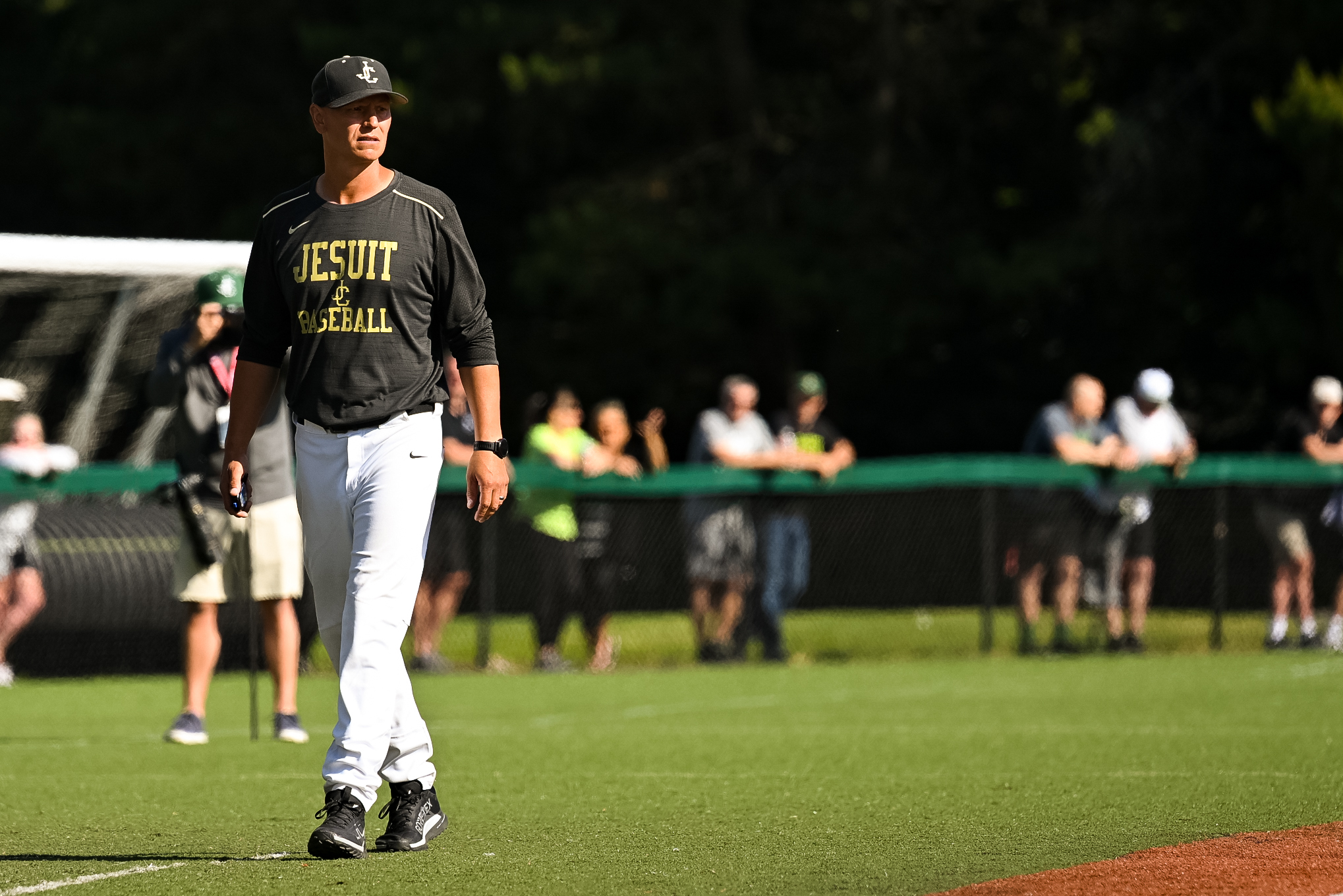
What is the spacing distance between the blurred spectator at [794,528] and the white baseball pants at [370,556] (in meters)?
10.4

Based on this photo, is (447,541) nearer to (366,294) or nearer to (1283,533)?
(1283,533)

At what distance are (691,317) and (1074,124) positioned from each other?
6.49 meters

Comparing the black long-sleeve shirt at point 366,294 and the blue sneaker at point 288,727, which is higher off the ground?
the black long-sleeve shirt at point 366,294

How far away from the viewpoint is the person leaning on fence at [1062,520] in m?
17.0

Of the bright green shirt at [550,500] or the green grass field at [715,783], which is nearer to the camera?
the green grass field at [715,783]

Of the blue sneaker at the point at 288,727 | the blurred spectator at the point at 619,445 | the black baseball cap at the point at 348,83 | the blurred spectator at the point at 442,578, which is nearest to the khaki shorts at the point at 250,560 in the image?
the blue sneaker at the point at 288,727

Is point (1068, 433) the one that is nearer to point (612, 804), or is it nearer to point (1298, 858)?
point (612, 804)

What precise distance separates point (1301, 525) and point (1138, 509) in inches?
58.2

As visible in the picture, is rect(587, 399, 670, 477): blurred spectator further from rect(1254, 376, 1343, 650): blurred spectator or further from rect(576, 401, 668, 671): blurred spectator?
rect(1254, 376, 1343, 650): blurred spectator

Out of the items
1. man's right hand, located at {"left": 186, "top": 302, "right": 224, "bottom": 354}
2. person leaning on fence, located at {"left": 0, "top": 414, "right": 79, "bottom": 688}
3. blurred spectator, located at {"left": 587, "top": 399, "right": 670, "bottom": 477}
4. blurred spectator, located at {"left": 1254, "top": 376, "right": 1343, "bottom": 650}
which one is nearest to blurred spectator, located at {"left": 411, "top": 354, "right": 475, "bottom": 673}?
blurred spectator, located at {"left": 587, "top": 399, "right": 670, "bottom": 477}

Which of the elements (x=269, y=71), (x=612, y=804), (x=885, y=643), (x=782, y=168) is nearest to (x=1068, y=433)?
(x=885, y=643)

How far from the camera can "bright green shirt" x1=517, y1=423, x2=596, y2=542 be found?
1689cm

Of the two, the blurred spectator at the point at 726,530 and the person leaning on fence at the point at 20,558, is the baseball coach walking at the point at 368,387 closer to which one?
the person leaning on fence at the point at 20,558

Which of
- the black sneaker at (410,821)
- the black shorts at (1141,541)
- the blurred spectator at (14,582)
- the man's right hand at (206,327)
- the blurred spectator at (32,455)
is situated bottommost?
the black sneaker at (410,821)
